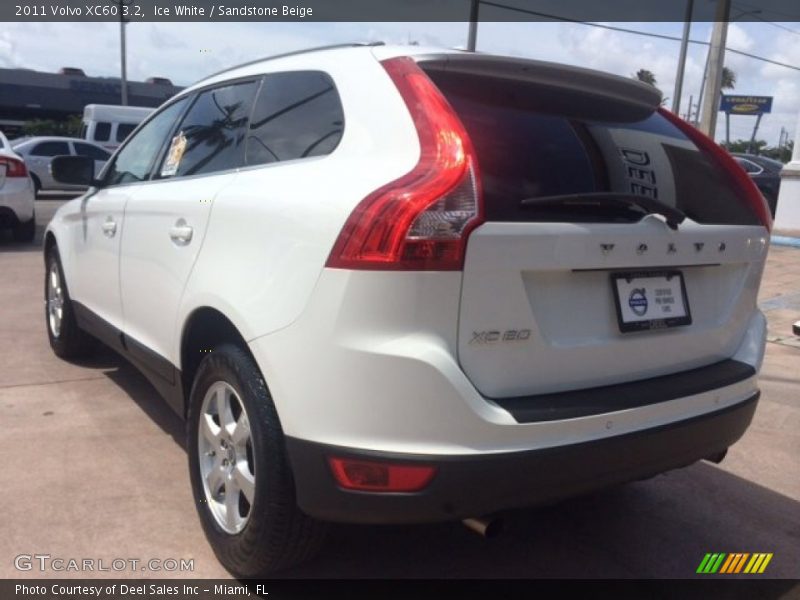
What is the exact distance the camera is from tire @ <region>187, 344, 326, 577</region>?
235cm

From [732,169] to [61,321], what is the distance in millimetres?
4033

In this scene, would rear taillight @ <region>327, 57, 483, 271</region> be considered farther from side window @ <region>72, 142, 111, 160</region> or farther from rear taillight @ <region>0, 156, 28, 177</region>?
side window @ <region>72, 142, 111, 160</region>

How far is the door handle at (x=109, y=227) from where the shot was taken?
3.85 metres

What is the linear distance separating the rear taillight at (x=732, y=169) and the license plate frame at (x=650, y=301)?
614 millimetres

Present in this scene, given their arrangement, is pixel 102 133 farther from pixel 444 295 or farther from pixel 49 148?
pixel 444 295

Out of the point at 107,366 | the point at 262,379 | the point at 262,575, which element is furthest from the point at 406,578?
the point at 107,366

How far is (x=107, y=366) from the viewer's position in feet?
16.6

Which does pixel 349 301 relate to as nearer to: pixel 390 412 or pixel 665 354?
pixel 390 412

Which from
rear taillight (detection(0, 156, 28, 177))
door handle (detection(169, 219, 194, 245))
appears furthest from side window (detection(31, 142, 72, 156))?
door handle (detection(169, 219, 194, 245))

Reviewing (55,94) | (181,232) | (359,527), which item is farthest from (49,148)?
(55,94)

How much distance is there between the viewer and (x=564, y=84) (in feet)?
8.60

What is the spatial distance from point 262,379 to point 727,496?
7.60ft

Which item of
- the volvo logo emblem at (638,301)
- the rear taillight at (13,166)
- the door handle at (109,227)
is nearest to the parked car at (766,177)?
the rear taillight at (13,166)

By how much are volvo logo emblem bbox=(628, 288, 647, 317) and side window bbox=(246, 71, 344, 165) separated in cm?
105
